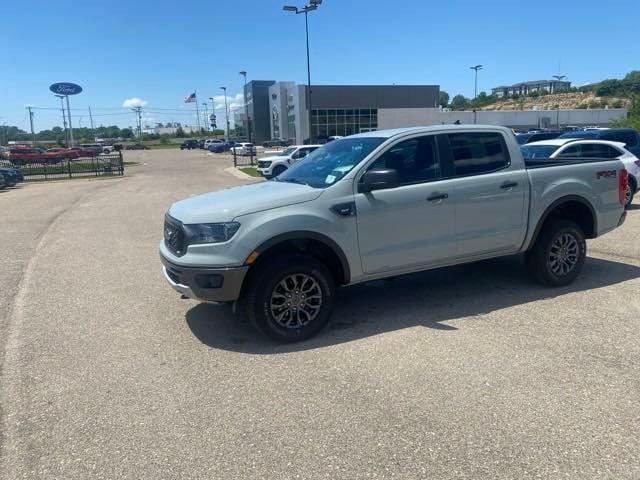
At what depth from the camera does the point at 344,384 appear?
3914 millimetres

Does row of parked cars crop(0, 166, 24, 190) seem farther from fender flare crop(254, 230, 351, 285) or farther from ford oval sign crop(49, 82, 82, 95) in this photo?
ford oval sign crop(49, 82, 82, 95)

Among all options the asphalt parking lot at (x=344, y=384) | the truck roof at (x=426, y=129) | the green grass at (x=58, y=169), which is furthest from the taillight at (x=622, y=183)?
the green grass at (x=58, y=169)

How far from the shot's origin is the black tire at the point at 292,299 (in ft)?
14.9

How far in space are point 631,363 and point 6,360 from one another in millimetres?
5145

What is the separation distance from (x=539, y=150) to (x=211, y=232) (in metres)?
9.75

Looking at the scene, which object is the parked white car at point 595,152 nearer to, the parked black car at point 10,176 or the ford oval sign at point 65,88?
the parked black car at point 10,176

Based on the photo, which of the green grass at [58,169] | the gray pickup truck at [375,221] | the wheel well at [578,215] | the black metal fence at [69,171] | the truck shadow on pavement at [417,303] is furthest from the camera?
the green grass at [58,169]

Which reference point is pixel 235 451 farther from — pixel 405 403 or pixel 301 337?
pixel 301 337

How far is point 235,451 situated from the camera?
3.13m

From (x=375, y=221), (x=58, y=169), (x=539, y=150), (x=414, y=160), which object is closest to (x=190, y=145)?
(x=58, y=169)

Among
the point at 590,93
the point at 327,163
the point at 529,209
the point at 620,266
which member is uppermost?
the point at 590,93

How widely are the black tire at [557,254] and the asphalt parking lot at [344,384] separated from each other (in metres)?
0.24

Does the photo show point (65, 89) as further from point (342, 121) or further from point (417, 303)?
point (417, 303)

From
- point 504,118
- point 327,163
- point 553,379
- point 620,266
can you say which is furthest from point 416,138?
point 504,118
